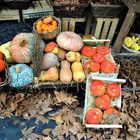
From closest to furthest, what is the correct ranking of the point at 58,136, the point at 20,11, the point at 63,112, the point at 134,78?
the point at 58,136, the point at 63,112, the point at 134,78, the point at 20,11

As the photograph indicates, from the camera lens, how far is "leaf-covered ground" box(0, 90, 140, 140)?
380 centimetres

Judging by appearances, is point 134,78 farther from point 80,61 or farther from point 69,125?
point 69,125

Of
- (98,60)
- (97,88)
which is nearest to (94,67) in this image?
(98,60)

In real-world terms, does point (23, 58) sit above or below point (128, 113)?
above

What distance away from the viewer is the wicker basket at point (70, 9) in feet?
15.3

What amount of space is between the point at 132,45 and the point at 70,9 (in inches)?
48.2

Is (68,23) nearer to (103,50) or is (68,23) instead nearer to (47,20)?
(47,20)

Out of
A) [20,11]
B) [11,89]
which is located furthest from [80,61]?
[20,11]

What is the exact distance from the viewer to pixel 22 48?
13.3 feet

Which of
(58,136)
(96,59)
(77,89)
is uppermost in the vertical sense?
(96,59)

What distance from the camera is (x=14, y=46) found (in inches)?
162

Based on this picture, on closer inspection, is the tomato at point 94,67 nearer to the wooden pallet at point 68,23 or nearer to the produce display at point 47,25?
the produce display at point 47,25

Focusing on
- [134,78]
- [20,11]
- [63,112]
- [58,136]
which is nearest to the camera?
[58,136]

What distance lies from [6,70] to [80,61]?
3.90 feet
